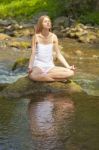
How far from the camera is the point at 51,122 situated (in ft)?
25.0

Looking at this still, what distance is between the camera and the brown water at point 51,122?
21.1 feet

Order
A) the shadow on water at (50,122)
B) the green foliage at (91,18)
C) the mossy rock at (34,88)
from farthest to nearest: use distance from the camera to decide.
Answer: the green foliage at (91,18) → the mossy rock at (34,88) → the shadow on water at (50,122)

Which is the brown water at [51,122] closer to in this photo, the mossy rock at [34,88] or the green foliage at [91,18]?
the mossy rock at [34,88]

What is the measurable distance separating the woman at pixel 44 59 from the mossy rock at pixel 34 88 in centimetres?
12

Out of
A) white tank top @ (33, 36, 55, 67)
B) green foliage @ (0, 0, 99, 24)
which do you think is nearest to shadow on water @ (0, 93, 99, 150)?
white tank top @ (33, 36, 55, 67)

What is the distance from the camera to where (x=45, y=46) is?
10.3m

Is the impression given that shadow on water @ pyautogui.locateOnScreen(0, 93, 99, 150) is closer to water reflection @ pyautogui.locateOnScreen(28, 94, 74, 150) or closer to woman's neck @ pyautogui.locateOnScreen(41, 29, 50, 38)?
water reflection @ pyautogui.locateOnScreen(28, 94, 74, 150)

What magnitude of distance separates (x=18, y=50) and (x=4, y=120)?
1369 centimetres

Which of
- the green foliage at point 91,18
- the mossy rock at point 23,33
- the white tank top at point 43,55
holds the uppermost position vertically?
the white tank top at point 43,55

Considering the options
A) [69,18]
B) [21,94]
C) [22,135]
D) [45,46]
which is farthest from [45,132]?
[69,18]

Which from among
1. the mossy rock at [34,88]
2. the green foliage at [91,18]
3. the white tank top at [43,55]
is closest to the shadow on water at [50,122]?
the mossy rock at [34,88]

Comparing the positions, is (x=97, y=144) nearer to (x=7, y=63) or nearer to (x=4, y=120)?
(x=4, y=120)

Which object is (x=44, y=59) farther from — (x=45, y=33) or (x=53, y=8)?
(x=53, y=8)

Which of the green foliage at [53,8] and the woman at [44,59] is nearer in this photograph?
the woman at [44,59]
